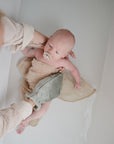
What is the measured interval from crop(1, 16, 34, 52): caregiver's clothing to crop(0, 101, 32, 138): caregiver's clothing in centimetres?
35

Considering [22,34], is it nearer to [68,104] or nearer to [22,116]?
[22,116]

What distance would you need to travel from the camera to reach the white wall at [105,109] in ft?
3.92

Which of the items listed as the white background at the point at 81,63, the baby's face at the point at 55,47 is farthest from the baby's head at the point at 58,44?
the white background at the point at 81,63

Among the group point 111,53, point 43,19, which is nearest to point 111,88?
point 111,53

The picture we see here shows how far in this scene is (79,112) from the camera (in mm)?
1300

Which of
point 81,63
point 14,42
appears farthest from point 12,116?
point 81,63

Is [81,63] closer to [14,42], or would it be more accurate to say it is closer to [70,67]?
[70,67]

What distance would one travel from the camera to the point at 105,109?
48.6 inches

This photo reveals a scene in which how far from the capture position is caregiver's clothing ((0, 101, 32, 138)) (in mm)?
899

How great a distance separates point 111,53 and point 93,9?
341mm

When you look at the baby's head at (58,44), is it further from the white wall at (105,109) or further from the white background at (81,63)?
the white wall at (105,109)

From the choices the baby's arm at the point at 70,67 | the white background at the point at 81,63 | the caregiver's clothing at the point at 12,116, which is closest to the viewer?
the caregiver's clothing at the point at 12,116

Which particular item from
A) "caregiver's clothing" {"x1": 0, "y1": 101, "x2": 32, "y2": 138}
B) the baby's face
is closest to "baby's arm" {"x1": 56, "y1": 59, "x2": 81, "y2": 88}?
the baby's face

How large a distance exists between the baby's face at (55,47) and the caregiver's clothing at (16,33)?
0.12m
